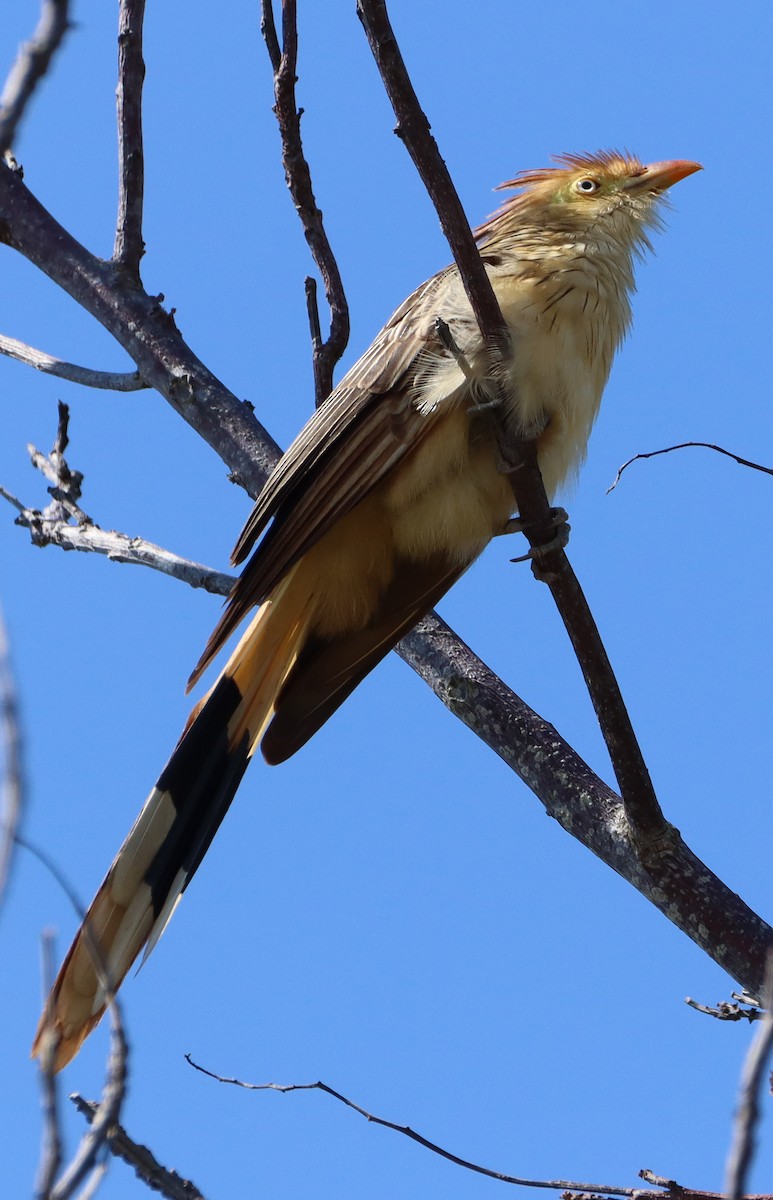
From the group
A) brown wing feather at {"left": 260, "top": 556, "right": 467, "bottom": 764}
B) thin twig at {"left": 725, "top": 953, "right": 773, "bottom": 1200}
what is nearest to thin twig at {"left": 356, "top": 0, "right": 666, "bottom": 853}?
brown wing feather at {"left": 260, "top": 556, "right": 467, "bottom": 764}

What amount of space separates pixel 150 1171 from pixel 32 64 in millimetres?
1561

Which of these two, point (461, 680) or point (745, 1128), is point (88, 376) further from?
point (745, 1128)

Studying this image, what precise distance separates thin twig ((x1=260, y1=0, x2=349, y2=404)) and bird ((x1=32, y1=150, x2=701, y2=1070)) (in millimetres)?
450

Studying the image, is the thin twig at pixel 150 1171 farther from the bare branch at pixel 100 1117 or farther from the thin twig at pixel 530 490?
the thin twig at pixel 530 490

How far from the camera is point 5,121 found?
1283 millimetres

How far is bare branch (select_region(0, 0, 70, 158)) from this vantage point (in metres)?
1.25

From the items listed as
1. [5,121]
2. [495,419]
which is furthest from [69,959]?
[5,121]

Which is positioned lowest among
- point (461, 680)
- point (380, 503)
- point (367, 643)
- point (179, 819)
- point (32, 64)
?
point (32, 64)

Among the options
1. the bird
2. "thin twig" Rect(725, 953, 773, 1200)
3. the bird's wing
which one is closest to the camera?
"thin twig" Rect(725, 953, 773, 1200)

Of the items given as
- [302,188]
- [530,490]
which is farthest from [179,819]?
[302,188]

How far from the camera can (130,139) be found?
14.1ft

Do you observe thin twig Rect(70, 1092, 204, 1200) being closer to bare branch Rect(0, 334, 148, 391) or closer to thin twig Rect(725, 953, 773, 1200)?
thin twig Rect(725, 953, 773, 1200)

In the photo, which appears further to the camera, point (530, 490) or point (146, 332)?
point (146, 332)

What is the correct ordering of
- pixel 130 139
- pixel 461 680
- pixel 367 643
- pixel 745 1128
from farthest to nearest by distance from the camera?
pixel 130 139 < pixel 367 643 < pixel 461 680 < pixel 745 1128
